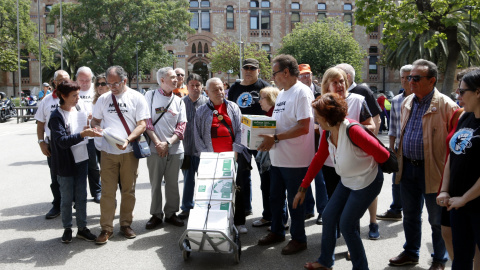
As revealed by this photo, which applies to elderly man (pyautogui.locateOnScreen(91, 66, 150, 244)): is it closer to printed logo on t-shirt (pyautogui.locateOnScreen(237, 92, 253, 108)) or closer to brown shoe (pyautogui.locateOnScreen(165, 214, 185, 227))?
brown shoe (pyautogui.locateOnScreen(165, 214, 185, 227))

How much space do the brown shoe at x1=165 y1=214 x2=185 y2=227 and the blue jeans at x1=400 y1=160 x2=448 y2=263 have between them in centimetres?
298

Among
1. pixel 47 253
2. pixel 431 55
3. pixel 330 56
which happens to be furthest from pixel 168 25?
pixel 47 253

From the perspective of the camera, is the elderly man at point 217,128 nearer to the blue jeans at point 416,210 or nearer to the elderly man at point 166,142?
the elderly man at point 166,142

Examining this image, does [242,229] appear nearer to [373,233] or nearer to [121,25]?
[373,233]

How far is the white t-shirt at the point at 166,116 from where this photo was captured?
20.7ft

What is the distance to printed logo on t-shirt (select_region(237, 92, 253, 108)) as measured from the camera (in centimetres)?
678

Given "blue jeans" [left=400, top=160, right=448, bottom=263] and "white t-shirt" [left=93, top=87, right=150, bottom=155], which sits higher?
"white t-shirt" [left=93, top=87, right=150, bottom=155]

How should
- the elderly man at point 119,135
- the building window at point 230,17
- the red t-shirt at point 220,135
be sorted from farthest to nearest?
1. the building window at point 230,17
2. the red t-shirt at point 220,135
3. the elderly man at point 119,135

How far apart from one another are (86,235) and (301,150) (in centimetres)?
291

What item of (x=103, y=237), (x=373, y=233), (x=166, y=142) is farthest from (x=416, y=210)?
(x=103, y=237)

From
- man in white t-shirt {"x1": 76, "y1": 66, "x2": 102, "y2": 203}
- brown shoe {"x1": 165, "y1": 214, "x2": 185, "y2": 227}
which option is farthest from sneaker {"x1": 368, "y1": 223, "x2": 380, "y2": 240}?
man in white t-shirt {"x1": 76, "y1": 66, "x2": 102, "y2": 203}

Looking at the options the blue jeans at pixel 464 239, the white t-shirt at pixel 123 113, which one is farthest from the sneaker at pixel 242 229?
the blue jeans at pixel 464 239

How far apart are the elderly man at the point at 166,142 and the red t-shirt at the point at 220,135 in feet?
2.21

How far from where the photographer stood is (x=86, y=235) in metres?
5.71
